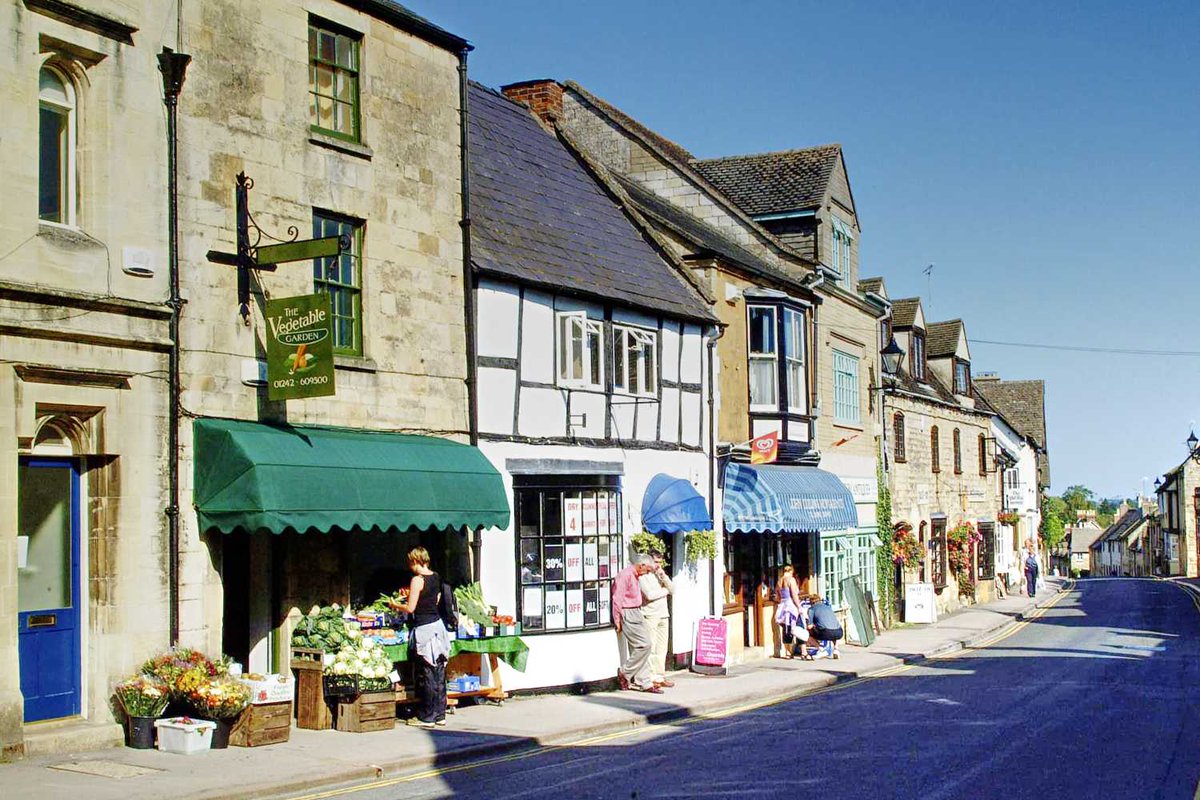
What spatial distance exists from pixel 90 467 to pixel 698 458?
12328mm

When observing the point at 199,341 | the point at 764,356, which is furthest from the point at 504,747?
the point at 764,356

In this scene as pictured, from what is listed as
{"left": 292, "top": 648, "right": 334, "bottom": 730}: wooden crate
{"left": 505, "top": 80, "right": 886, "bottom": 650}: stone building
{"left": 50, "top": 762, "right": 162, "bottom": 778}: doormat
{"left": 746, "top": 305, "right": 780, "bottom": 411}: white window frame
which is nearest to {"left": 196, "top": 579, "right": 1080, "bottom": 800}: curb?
{"left": 50, "top": 762, "right": 162, "bottom": 778}: doormat

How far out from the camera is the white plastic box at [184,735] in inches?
490

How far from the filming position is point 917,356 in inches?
1697

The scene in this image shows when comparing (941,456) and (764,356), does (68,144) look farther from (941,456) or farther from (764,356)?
(941,456)

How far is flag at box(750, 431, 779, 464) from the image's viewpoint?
80.7ft

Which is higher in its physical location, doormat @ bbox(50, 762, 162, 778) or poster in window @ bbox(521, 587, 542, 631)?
poster in window @ bbox(521, 587, 542, 631)

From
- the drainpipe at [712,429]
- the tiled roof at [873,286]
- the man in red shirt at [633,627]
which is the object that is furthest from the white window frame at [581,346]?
the tiled roof at [873,286]

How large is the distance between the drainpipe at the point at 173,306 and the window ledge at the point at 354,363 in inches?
93.9

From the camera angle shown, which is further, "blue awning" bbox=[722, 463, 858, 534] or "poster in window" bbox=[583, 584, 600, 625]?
"blue awning" bbox=[722, 463, 858, 534]

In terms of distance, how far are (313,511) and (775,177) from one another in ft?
69.0

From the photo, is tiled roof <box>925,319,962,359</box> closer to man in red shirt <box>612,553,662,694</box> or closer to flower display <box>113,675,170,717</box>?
man in red shirt <box>612,553,662,694</box>

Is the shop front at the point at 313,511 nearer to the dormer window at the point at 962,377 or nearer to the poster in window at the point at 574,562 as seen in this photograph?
the poster in window at the point at 574,562

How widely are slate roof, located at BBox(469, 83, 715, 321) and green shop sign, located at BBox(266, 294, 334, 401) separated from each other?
14.2ft
